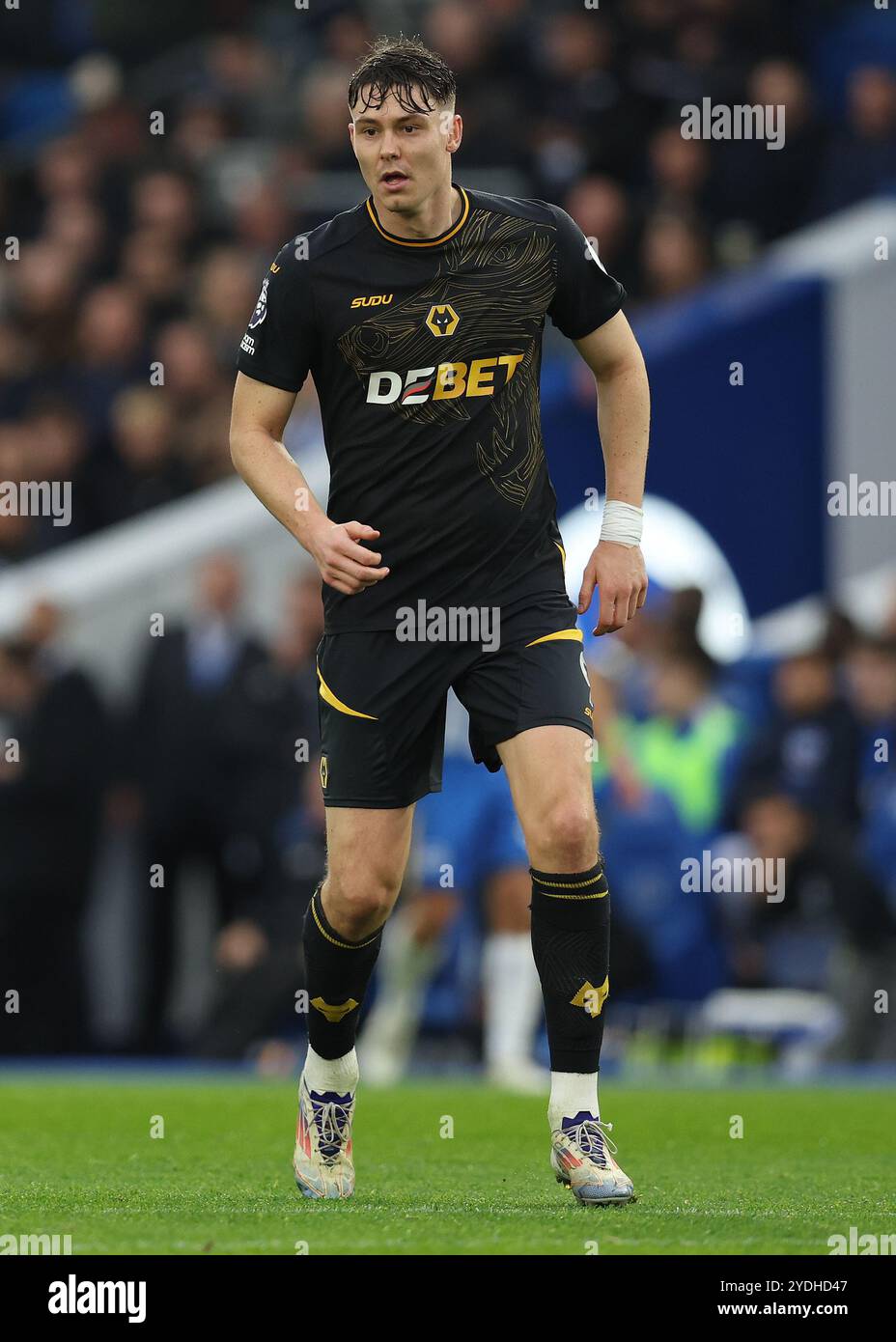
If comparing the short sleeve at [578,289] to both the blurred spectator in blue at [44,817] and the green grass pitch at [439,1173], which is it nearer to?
the green grass pitch at [439,1173]

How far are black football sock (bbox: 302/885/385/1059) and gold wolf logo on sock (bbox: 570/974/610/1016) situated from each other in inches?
22.8

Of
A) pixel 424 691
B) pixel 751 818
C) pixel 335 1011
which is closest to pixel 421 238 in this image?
pixel 424 691

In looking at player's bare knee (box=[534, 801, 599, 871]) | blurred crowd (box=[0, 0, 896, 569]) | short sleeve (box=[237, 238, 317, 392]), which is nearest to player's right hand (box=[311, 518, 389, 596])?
short sleeve (box=[237, 238, 317, 392])

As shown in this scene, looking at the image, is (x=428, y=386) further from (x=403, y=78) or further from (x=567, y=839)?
(x=567, y=839)

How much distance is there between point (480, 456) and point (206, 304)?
8.23m

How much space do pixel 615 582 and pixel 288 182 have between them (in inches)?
359

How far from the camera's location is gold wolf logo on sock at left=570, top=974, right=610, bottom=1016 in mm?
5363

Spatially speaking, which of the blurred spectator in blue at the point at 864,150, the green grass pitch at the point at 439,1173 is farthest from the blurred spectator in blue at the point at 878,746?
the blurred spectator in blue at the point at 864,150

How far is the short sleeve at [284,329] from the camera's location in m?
5.54

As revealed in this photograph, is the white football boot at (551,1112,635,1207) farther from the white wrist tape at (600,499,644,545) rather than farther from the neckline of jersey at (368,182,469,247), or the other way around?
the neckline of jersey at (368,182,469,247)

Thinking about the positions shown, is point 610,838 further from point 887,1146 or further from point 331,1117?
point 331,1117

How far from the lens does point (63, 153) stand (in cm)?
1485

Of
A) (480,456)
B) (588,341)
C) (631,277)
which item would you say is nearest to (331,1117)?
(480,456)

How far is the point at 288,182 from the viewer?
14172 millimetres
